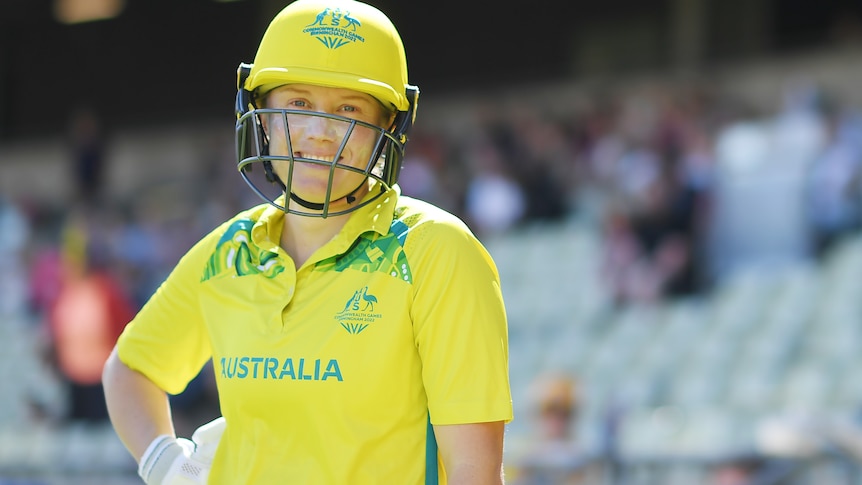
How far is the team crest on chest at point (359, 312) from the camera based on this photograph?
237 centimetres

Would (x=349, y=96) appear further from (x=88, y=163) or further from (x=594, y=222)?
(x=88, y=163)

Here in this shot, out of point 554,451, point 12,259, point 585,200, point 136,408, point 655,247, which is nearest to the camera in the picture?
point 136,408

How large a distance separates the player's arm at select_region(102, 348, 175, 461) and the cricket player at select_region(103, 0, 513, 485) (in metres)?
0.06

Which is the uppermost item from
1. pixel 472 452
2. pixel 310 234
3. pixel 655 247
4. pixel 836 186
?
pixel 310 234

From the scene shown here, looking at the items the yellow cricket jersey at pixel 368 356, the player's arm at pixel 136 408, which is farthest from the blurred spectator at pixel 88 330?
the yellow cricket jersey at pixel 368 356

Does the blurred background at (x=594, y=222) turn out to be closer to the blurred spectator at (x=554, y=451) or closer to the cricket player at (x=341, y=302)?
the blurred spectator at (x=554, y=451)

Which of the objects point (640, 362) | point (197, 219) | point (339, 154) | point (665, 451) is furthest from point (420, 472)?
point (197, 219)

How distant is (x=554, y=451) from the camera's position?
6266 mm

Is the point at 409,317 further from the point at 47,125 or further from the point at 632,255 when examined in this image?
the point at 47,125

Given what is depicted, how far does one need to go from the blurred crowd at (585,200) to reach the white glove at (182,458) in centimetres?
374

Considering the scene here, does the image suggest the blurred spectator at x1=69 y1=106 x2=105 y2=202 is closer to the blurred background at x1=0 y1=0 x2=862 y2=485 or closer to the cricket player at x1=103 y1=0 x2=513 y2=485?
the blurred background at x1=0 y1=0 x2=862 y2=485

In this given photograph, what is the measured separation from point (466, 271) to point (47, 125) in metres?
18.1

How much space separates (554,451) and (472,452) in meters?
4.04

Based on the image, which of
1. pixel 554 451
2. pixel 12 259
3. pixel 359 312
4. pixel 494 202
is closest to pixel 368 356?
pixel 359 312
